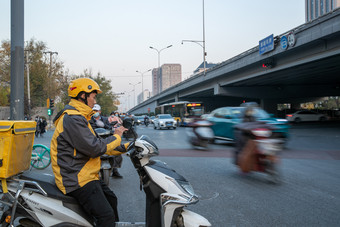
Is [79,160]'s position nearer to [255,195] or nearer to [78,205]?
[78,205]

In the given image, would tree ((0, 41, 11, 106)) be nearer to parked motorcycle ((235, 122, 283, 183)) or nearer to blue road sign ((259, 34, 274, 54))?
blue road sign ((259, 34, 274, 54))

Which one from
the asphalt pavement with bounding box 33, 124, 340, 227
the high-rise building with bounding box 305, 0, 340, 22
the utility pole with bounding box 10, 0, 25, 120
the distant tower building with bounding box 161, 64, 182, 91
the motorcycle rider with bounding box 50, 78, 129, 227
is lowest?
the asphalt pavement with bounding box 33, 124, 340, 227

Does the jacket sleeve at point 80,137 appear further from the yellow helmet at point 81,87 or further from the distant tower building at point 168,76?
the distant tower building at point 168,76

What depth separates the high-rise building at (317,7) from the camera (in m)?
87.4

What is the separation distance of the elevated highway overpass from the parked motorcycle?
13.7m

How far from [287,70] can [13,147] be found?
2557 cm

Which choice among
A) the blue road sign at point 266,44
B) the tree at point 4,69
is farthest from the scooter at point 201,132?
the tree at point 4,69

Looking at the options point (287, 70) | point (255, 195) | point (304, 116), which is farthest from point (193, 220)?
point (304, 116)

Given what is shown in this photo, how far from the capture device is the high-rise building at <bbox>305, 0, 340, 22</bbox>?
87.4 m

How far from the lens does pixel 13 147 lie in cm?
A: 271

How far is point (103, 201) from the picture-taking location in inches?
101

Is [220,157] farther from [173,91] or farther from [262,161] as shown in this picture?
[173,91]

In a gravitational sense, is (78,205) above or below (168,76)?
below

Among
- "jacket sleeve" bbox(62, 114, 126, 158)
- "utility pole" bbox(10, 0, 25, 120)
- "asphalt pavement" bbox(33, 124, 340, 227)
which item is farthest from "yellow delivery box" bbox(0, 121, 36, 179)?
"utility pole" bbox(10, 0, 25, 120)
